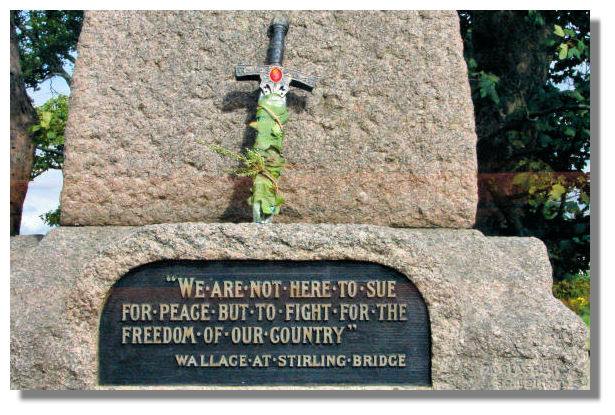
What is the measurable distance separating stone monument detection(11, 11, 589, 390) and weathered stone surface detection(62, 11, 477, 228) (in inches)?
0.5

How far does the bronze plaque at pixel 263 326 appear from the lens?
3.93 meters

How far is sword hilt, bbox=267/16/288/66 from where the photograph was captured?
448 cm

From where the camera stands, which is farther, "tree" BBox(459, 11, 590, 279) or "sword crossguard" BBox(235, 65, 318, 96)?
"tree" BBox(459, 11, 590, 279)

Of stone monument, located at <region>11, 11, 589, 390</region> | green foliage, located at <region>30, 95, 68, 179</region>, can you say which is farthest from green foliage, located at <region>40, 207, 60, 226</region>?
stone monument, located at <region>11, 11, 589, 390</region>

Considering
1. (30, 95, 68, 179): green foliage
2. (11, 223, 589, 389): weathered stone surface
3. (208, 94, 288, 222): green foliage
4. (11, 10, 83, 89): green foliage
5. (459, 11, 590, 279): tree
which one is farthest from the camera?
(11, 10, 83, 89): green foliage

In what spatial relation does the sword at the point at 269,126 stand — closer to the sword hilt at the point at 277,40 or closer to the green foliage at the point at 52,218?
the sword hilt at the point at 277,40

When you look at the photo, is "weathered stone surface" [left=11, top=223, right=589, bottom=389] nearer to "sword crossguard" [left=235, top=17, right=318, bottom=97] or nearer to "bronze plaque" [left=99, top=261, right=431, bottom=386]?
"bronze plaque" [left=99, top=261, right=431, bottom=386]

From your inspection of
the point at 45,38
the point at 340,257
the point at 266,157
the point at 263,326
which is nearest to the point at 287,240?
the point at 340,257

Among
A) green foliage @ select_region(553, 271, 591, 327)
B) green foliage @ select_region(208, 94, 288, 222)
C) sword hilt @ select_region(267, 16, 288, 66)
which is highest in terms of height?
sword hilt @ select_region(267, 16, 288, 66)

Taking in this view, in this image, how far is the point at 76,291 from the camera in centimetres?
390

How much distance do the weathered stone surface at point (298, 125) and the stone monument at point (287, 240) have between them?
0.01 meters

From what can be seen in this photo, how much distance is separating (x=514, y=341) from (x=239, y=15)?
261cm

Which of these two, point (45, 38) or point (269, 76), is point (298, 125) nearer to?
point (269, 76)

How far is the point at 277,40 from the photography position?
4.54 metres
